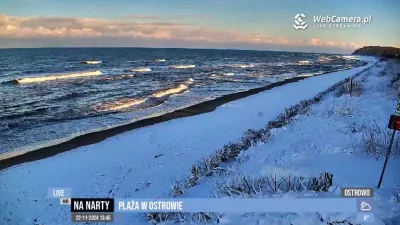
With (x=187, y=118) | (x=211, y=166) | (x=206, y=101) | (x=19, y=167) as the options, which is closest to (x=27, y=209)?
(x=19, y=167)

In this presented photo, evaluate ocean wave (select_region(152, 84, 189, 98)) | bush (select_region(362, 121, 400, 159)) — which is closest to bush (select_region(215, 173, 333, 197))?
bush (select_region(362, 121, 400, 159))

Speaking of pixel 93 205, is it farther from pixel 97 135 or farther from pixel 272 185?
pixel 97 135

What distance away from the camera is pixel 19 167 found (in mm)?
5480

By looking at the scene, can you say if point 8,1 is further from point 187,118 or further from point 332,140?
point 187,118

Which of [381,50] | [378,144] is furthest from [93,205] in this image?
[381,50]

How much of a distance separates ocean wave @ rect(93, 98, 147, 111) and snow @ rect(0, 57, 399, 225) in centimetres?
325

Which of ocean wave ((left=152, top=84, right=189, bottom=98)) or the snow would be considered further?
ocean wave ((left=152, top=84, right=189, bottom=98))

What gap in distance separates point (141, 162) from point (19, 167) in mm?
1824

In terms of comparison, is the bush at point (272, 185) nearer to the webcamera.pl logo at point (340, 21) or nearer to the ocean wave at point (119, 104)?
the webcamera.pl logo at point (340, 21)

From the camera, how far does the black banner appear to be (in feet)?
10.2

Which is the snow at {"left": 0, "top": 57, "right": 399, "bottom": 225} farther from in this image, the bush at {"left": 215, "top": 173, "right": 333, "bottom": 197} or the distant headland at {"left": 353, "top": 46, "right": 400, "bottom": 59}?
the distant headland at {"left": 353, "top": 46, "right": 400, "bottom": 59}

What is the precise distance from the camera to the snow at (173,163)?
3.57 meters

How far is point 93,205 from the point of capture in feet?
10.3

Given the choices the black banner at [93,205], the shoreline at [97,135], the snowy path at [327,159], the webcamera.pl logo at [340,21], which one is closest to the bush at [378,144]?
the snowy path at [327,159]
